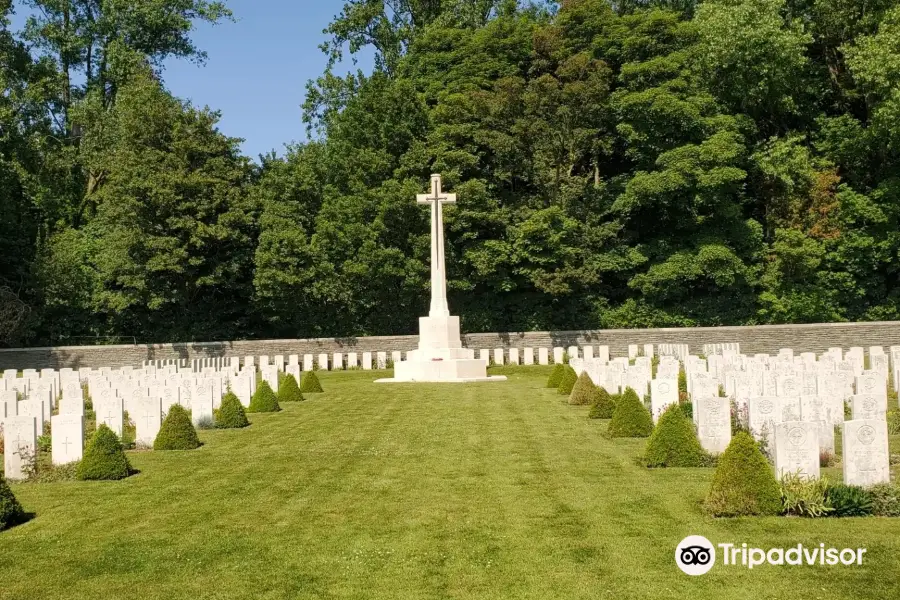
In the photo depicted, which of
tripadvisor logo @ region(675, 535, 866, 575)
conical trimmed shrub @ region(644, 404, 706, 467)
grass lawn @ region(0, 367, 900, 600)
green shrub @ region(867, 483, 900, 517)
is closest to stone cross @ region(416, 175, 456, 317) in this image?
grass lawn @ region(0, 367, 900, 600)

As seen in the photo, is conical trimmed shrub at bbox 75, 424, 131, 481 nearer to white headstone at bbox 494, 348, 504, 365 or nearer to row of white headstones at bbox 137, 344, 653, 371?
row of white headstones at bbox 137, 344, 653, 371

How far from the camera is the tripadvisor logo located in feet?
27.1

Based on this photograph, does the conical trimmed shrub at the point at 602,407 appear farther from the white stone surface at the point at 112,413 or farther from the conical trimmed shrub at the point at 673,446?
the white stone surface at the point at 112,413

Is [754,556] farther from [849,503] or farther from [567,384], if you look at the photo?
[567,384]

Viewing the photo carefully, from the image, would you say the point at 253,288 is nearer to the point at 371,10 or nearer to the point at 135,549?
the point at 371,10

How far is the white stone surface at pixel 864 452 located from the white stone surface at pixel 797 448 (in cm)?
33

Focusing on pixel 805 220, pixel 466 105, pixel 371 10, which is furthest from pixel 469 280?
pixel 371 10

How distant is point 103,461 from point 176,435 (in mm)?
2665

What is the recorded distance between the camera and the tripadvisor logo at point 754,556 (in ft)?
27.1

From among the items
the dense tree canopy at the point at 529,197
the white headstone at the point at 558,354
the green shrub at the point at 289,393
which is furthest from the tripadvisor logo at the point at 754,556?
the dense tree canopy at the point at 529,197

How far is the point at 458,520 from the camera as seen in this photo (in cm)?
993

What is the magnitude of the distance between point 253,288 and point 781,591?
3606 centimetres

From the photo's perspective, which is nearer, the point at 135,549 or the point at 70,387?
the point at 135,549

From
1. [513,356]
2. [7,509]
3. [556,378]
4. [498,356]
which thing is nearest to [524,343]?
[513,356]
